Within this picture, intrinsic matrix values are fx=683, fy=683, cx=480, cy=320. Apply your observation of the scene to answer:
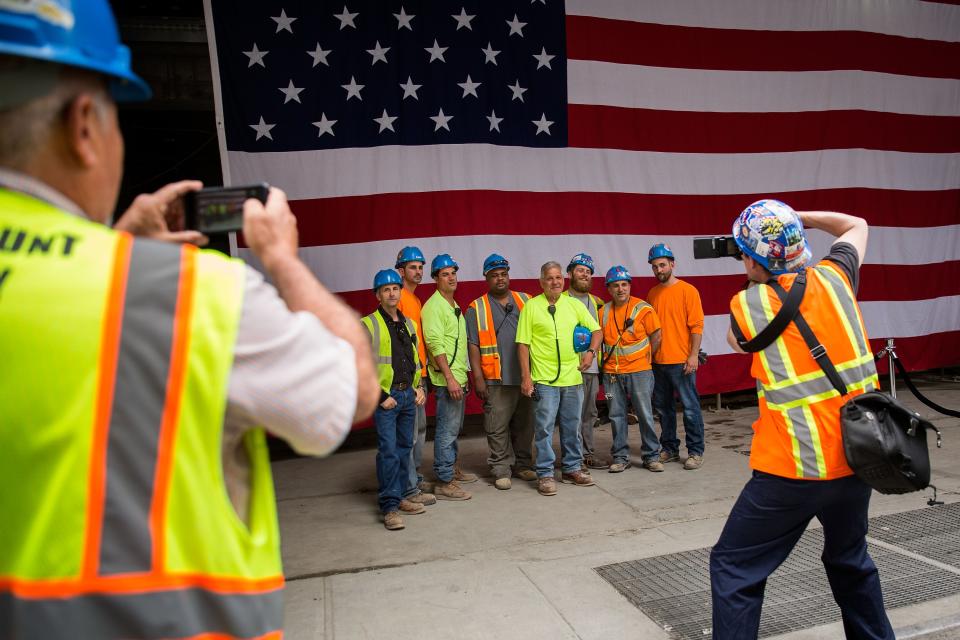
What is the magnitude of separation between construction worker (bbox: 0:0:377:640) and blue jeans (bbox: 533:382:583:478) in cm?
479

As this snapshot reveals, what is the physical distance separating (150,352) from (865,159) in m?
9.27

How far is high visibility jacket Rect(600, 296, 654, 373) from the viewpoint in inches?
242

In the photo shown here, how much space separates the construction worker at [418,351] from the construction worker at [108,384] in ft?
14.3

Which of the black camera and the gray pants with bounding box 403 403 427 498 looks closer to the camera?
the black camera

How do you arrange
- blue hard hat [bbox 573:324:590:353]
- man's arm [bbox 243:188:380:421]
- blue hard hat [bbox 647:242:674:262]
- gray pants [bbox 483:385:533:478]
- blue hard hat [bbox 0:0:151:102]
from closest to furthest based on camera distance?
blue hard hat [bbox 0:0:151:102]
man's arm [bbox 243:188:380:421]
blue hard hat [bbox 573:324:590:353]
gray pants [bbox 483:385:533:478]
blue hard hat [bbox 647:242:674:262]

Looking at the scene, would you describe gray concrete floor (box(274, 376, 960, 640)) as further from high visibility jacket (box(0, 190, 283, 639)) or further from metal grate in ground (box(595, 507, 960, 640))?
high visibility jacket (box(0, 190, 283, 639))

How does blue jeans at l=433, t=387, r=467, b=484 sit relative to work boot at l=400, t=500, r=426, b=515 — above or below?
above

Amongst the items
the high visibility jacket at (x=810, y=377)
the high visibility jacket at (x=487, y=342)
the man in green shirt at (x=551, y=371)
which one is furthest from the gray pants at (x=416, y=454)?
the high visibility jacket at (x=810, y=377)

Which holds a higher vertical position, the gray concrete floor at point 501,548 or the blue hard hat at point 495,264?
the blue hard hat at point 495,264

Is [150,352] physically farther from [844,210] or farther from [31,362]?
[844,210]

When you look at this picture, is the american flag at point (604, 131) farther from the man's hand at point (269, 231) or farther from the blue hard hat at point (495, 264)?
the man's hand at point (269, 231)

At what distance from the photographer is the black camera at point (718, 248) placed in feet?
8.91

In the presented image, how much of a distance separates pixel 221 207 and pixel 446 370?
4543 mm

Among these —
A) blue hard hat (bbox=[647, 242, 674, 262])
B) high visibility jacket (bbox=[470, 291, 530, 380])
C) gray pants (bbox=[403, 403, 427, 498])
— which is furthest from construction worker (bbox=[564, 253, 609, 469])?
gray pants (bbox=[403, 403, 427, 498])
